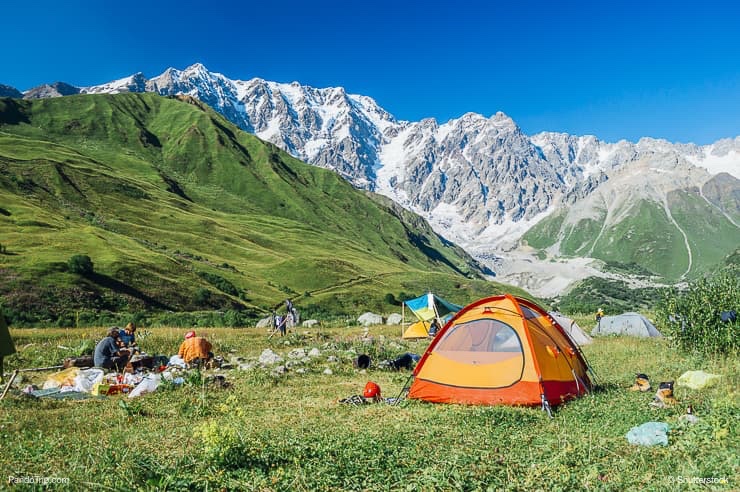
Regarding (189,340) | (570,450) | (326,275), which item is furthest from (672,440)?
(326,275)

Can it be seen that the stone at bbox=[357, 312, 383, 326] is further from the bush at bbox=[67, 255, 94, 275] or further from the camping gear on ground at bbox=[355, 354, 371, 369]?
the bush at bbox=[67, 255, 94, 275]

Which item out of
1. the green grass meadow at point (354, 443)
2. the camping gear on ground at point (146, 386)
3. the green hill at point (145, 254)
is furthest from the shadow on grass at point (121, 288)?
the green grass meadow at point (354, 443)

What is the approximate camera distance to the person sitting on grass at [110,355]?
70.8ft

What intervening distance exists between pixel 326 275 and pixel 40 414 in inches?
4339

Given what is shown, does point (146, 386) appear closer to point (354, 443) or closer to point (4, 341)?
point (4, 341)

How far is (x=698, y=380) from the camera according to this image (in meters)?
16.4

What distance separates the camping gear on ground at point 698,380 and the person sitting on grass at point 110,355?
76.9 ft

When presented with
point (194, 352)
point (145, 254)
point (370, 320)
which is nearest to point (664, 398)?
point (194, 352)

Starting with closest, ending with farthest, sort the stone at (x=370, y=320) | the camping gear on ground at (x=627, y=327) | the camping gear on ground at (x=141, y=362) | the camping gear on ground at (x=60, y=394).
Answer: the camping gear on ground at (x=60, y=394) → the camping gear on ground at (x=141, y=362) → the camping gear on ground at (x=627, y=327) → the stone at (x=370, y=320)

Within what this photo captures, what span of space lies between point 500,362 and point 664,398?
4702 millimetres

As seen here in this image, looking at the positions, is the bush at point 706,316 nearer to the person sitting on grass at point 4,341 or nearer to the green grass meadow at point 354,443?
the green grass meadow at point 354,443

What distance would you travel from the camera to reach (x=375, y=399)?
16.0 m

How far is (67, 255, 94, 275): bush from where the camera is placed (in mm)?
65812

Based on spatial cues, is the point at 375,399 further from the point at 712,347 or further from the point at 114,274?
the point at 114,274
